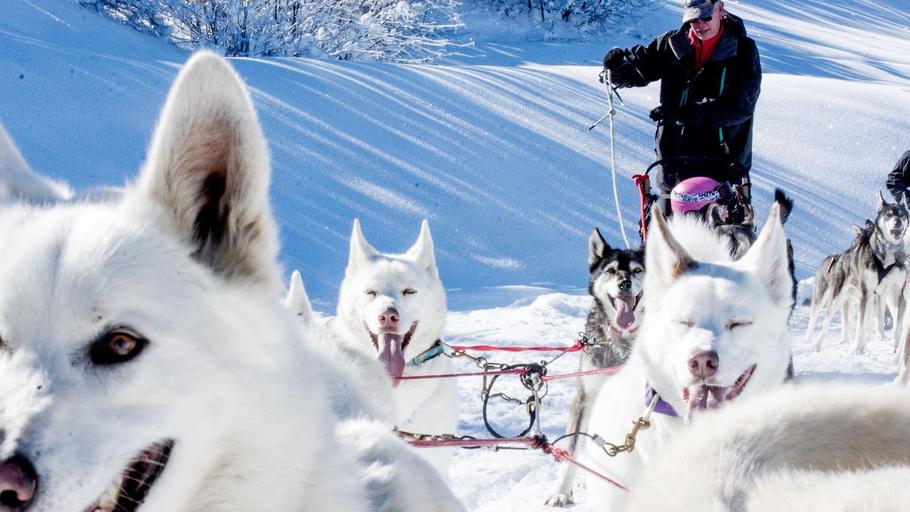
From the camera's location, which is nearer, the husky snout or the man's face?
the husky snout

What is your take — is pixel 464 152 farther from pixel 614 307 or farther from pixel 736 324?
pixel 736 324

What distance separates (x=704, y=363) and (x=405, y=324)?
71.5 inches

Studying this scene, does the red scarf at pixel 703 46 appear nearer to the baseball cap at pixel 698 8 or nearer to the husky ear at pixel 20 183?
the baseball cap at pixel 698 8

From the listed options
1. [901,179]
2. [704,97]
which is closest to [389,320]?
[704,97]

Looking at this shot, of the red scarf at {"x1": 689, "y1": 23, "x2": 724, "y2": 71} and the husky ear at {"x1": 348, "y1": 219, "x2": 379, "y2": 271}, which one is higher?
the red scarf at {"x1": 689, "y1": 23, "x2": 724, "y2": 71}

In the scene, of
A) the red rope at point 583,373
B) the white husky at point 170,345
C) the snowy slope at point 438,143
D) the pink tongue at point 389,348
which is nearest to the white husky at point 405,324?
the pink tongue at point 389,348

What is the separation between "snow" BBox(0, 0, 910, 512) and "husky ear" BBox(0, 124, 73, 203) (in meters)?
4.48

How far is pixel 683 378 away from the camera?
2.54 m

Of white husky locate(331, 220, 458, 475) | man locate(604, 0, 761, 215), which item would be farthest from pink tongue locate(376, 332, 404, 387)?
man locate(604, 0, 761, 215)

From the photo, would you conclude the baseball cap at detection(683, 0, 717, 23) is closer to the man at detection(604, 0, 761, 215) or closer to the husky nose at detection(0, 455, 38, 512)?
the man at detection(604, 0, 761, 215)

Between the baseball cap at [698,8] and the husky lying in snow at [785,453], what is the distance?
10.8 feet

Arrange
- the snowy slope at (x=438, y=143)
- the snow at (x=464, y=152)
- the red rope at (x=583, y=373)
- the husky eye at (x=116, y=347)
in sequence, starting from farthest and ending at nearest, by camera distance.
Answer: the snowy slope at (x=438, y=143)
the snow at (x=464, y=152)
the red rope at (x=583, y=373)
the husky eye at (x=116, y=347)

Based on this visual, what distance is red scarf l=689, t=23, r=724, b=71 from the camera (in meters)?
4.41

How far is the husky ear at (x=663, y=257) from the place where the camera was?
274 cm
